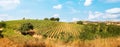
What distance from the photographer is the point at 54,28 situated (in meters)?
20.0

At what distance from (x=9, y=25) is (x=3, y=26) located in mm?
479

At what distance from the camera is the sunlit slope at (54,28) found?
61.3 ft

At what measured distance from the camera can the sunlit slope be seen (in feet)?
61.3

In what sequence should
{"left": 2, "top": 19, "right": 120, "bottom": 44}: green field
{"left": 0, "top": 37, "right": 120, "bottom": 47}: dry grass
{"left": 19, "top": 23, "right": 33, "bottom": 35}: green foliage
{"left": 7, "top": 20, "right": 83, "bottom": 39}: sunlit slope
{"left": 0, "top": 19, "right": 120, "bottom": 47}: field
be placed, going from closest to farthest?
{"left": 0, "top": 37, "right": 120, "bottom": 47}: dry grass < {"left": 0, "top": 19, "right": 120, "bottom": 47}: field < {"left": 2, "top": 19, "right": 120, "bottom": 44}: green field < {"left": 7, "top": 20, "right": 83, "bottom": 39}: sunlit slope < {"left": 19, "top": 23, "right": 33, "bottom": 35}: green foliage

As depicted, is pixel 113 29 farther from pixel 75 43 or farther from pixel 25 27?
pixel 25 27

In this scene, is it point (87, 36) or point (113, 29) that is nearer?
point (87, 36)

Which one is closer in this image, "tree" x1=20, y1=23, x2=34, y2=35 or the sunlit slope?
the sunlit slope

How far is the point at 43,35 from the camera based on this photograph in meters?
18.8

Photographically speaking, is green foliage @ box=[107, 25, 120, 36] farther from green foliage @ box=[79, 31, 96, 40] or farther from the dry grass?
the dry grass

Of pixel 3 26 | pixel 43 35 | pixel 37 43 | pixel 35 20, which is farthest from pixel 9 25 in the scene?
pixel 37 43

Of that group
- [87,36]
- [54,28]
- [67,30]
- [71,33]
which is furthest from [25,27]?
[87,36]

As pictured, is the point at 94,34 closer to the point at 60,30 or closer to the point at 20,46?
the point at 60,30

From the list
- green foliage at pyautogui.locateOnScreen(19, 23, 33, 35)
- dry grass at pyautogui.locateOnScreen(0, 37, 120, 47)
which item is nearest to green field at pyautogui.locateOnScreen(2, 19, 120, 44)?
green foliage at pyautogui.locateOnScreen(19, 23, 33, 35)

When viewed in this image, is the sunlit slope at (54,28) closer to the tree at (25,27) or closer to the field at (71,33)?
the field at (71,33)
